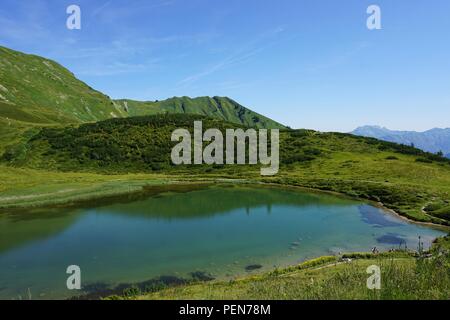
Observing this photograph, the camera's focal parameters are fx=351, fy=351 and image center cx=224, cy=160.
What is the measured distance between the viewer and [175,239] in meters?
43.5

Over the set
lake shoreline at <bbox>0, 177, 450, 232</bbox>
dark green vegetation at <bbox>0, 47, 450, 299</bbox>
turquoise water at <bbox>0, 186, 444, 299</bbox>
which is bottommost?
turquoise water at <bbox>0, 186, 444, 299</bbox>

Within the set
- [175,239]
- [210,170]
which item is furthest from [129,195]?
[210,170]

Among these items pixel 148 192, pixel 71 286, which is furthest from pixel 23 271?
pixel 148 192

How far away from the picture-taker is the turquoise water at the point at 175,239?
104 feet

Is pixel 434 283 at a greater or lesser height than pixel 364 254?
greater

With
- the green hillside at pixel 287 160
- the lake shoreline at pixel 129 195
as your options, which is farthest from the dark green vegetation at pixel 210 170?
the lake shoreline at pixel 129 195

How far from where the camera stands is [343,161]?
4791 inches

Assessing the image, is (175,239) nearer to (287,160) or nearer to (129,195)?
(129,195)

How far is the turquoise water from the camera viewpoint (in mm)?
31734

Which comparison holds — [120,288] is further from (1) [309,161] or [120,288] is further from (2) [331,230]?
(1) [309,161]

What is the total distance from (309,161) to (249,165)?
72.1ft

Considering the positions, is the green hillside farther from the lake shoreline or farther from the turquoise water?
the turquoise water

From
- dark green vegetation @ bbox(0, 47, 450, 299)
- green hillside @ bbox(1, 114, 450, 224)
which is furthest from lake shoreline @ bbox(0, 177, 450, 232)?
green hillside @ bbox(1, 114, 450, 224)

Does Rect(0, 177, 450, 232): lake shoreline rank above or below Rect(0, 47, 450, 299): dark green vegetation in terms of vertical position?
below
